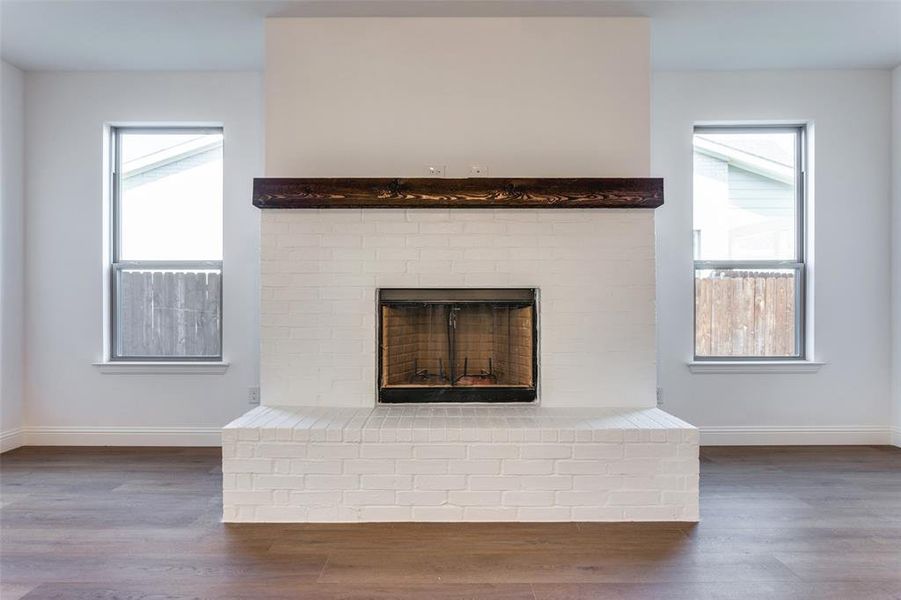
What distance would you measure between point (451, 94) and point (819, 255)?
2864mm

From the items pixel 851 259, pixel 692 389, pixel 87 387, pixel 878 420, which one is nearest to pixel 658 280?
pixel 692 389

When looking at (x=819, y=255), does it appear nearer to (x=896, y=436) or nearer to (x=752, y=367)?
(x=752, y=367)

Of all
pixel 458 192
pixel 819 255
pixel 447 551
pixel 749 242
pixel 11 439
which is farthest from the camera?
pixel 749 242

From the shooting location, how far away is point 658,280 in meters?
3.98

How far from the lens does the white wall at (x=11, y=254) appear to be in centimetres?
383

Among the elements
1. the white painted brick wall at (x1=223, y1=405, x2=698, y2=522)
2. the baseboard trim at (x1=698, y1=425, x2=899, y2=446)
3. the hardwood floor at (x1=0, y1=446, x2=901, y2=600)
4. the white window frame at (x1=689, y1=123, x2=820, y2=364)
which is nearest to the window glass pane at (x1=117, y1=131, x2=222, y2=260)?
the hardwood floor at (x1=0, y1=446, x2=901, y2=600)

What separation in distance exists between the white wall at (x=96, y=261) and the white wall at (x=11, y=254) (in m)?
0.05

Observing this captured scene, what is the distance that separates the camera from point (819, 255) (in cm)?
399

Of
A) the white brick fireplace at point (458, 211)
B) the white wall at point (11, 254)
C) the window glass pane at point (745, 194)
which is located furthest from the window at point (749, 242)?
the white wall at point (11, 254)

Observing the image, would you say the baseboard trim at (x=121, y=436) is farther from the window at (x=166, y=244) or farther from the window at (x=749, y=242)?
the window at (x=749, y=242)

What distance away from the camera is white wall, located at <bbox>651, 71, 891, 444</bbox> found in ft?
13.0

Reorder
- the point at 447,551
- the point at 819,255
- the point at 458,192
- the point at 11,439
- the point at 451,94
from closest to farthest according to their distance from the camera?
1. the point at 447,551
2. the point at 458,192
3. the point at 451,94
4. the point at 11,439
5. the point at 819,255

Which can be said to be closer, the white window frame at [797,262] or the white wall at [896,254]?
the white wall at [896,254]

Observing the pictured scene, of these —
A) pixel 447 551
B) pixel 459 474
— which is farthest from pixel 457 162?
pixel 447 551
